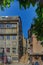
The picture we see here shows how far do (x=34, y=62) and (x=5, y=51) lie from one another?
1584 cm

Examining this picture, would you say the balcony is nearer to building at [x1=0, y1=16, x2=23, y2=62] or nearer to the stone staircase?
building at [x1=0, y1=16, x2=23, y2=62]

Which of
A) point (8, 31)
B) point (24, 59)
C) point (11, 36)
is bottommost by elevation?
point (24, 59)

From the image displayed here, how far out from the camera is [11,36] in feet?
195

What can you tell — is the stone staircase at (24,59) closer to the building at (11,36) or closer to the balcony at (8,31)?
the building at (11,36)

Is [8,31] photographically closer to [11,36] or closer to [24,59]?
[11,36]

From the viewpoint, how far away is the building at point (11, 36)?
59.2 m

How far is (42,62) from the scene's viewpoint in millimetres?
46062

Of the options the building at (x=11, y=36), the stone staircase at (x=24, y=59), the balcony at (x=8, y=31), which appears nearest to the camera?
the stone staircase at (x=24, y=59)

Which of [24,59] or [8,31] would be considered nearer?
[24,59]

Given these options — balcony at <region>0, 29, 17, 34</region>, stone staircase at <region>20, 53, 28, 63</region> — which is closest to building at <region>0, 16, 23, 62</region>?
balcony at <region>0, 29, 17, 34</region>

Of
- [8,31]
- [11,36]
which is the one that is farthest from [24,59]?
[8,31]

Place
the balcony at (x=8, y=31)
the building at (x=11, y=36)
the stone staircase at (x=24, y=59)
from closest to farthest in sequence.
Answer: the stone staircase at (x=24, y=59) → the balcony at (x=8, y=31) → the building at (x=11, y=36)

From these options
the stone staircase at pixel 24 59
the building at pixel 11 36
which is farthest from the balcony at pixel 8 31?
the stone staircase at pixel 24 59

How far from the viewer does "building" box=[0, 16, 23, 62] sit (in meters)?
59.2
